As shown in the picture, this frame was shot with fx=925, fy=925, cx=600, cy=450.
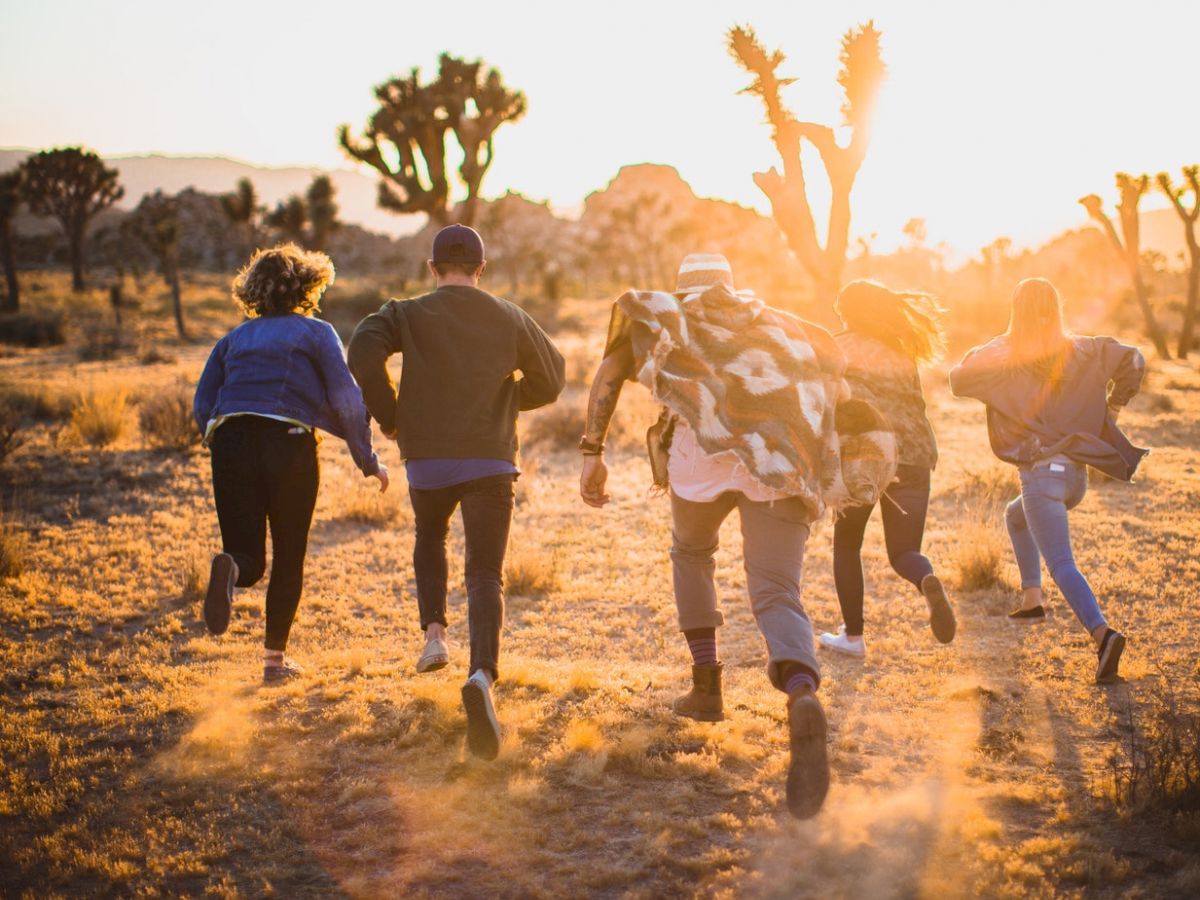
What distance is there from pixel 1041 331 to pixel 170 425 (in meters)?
9.25

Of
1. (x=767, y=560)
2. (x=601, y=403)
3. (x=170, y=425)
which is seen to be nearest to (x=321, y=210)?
(x=170, y=425)

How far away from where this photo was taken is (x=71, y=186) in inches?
1823

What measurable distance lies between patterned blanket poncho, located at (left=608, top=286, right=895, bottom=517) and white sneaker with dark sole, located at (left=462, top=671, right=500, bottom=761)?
121 centimetres

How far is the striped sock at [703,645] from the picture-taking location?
12.2ft

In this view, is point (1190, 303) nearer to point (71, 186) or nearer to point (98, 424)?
point (98, 424)

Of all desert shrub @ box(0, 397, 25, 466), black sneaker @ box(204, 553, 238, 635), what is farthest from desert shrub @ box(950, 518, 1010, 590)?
desert shrub @ box(0, 397, 25, 466)

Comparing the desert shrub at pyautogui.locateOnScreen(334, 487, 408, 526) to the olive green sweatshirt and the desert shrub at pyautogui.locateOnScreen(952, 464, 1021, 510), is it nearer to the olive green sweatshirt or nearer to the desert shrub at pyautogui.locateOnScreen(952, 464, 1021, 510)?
the olive green sweatshirt

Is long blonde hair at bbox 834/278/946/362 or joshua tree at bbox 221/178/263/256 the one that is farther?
joshua tree at bbox 221/178/263/256

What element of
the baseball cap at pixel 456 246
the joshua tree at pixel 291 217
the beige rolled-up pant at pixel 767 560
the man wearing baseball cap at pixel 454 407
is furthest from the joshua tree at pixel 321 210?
the beige rolled-up pant at pixel 767 560

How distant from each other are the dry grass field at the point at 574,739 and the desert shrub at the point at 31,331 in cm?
2281

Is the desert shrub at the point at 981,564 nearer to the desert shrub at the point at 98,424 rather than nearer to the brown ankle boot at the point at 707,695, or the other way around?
the brown ankle boot at the point at 707,695

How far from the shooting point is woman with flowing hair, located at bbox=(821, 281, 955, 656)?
4.63 metres

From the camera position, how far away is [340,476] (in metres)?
10.2

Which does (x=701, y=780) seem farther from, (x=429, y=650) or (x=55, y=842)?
(x=55, y=842)
